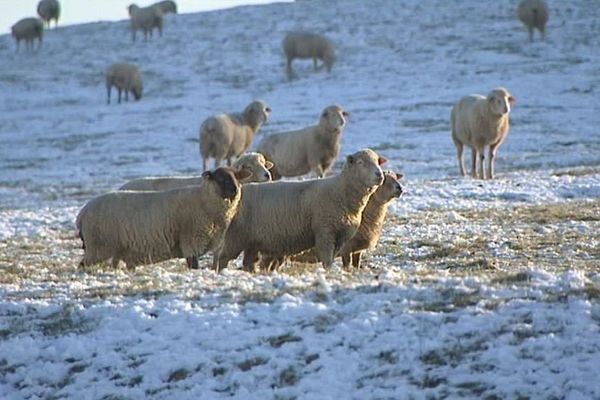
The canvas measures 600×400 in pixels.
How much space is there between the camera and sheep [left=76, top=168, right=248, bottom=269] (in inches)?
518

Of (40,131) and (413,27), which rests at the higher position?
(413,27)

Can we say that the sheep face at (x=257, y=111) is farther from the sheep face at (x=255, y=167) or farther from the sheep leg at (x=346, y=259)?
the sheep leg at (x=346, y=259)

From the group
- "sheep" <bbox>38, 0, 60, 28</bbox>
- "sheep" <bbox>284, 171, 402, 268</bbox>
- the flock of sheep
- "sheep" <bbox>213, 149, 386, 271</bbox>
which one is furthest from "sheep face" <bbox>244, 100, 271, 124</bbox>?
"sheep" <bbox>38, 0, 60, 28</bbox>

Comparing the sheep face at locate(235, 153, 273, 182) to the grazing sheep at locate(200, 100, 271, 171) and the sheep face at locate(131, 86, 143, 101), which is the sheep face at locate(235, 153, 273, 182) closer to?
the grazing sheep at locate(200, 100, 271, 171)

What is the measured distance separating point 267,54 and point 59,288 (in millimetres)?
46372

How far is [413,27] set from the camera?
190 feet

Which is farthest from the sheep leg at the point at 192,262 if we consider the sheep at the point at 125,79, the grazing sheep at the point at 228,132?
the sheep at the point at 125,79

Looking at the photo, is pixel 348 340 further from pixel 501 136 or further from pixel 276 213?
pixel 501 136

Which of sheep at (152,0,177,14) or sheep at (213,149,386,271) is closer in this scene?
sheep at (213,149,386,271)

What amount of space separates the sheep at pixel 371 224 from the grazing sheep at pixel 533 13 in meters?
39.6

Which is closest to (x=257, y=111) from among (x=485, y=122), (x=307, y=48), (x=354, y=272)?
(x=485, y=122)

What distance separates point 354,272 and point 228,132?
18485mm

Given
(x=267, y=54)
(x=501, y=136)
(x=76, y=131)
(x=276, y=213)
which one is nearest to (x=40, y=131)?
(x=76, y=131)

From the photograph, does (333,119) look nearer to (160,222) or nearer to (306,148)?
(306,148)
